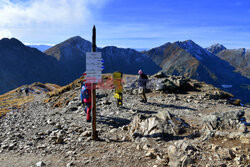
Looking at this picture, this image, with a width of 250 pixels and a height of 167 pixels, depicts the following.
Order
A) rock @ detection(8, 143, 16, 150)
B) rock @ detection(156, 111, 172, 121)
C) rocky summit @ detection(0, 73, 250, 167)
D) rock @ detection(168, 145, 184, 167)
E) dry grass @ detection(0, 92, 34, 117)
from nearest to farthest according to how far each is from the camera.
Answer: rock @ detection(168, 145, 184, 167)
rocky summit @ detection(0, 73, 250, 167)
rock @ detection(8, 143, 16, 150)
rock @ detection(156, 111, 172, 121)
dry grass @ detection(0, 92, 34, 117)

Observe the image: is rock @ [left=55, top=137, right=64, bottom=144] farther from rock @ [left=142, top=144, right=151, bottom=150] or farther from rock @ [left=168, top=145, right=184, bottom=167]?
rock @ [left=168, top=145, right=184, bottom=167]

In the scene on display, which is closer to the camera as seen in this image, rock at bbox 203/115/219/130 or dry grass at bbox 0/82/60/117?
rock at bbox 203/115/219/130

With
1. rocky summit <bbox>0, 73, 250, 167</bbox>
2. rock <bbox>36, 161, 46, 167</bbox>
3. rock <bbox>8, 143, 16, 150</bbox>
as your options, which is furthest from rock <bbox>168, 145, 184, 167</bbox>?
rock <bbox>8, 143, 16, 150</bbox>

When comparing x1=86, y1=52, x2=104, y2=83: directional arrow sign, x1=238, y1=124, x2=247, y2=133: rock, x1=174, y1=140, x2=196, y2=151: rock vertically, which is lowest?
x1=174, y1=140, x2=196, y2=151: rock

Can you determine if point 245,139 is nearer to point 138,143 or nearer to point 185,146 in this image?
point 185,146

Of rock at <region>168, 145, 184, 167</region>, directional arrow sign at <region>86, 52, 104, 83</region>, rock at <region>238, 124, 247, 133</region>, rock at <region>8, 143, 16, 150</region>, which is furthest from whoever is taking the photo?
rock at <region>8, 143, 16, 150</region>

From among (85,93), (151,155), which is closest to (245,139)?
(151,155)

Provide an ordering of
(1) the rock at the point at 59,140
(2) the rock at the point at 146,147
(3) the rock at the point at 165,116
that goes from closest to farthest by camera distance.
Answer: (2) the rock at the point at 146,147
(1) the rock at the point at 59,140
(3) the rock at the point at 165,116

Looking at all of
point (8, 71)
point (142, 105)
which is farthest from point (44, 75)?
point (142, 105)

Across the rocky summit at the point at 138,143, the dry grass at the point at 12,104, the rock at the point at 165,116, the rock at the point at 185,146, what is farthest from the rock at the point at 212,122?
the dry grass at the point at 12,104

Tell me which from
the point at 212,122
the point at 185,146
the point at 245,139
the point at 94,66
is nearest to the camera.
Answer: the point at 185,146

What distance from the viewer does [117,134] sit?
364 inches

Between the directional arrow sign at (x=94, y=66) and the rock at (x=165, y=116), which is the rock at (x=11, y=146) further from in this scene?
the rock at (x=165, y=116)

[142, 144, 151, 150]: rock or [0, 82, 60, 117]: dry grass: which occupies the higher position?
[142, 144, 151, 150]: rock
